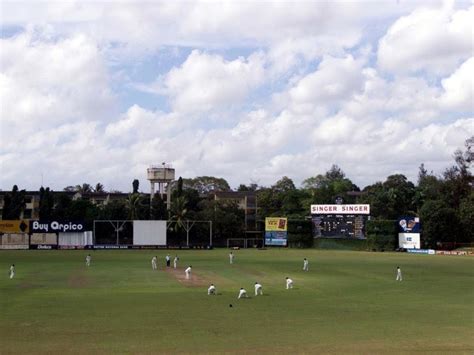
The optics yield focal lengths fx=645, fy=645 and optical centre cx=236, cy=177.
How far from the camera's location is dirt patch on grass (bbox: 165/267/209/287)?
161ft

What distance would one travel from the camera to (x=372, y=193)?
458ft

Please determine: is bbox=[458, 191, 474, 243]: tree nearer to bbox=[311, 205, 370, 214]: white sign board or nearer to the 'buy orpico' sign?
bbox=[311, 205, 370, 214]: white sign board

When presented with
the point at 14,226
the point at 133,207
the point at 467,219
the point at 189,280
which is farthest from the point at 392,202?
the point at 189,280

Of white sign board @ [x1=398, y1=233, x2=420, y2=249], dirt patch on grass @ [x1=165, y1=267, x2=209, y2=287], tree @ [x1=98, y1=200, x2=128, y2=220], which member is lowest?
dirt patch on grass @ [x1=165, y1=267, x2=209, y2=287]

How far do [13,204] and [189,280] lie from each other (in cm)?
9138

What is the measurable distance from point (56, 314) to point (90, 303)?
4.56 m

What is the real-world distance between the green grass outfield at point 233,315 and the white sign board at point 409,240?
189 feet

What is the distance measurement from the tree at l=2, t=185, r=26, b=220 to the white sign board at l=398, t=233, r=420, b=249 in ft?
252

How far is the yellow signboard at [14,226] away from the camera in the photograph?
116375mm

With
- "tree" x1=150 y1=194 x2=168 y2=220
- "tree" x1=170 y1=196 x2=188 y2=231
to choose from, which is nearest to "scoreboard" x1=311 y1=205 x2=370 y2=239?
"tree" x1=170 y1=196 x2=188 y2=231

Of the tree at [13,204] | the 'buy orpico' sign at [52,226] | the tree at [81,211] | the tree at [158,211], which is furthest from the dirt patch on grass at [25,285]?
the tree at [13,204]

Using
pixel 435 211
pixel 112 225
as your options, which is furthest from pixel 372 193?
pixel 112 225

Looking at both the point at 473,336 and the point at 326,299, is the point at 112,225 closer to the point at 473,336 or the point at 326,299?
the point at 326,299

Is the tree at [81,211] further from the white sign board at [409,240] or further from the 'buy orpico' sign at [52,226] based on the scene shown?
the white sign board at [409,240]
